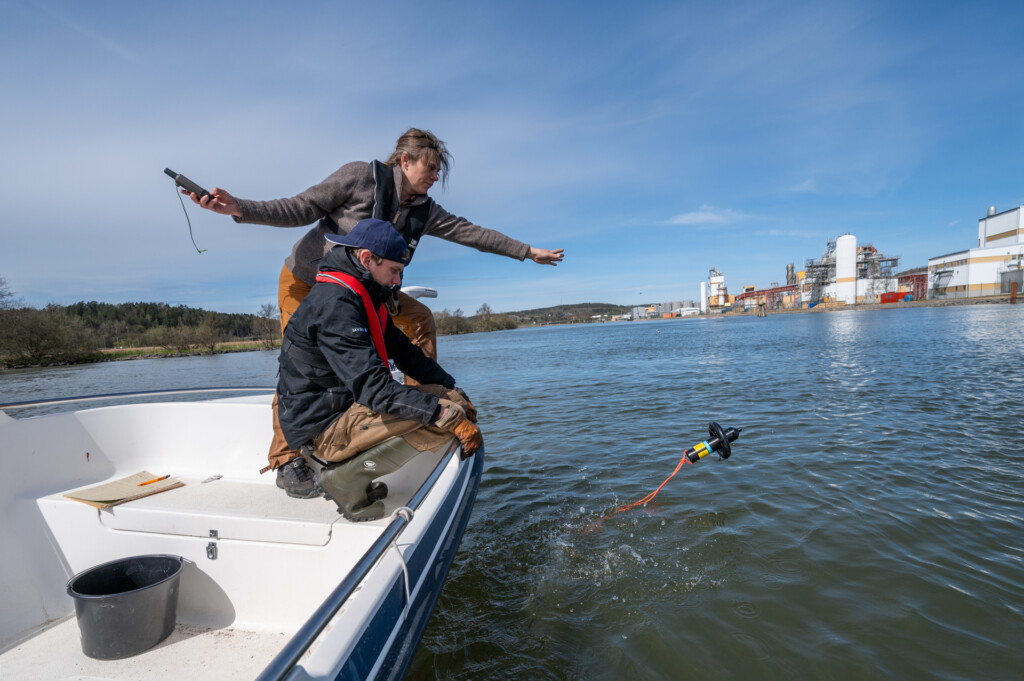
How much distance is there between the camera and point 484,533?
449cm

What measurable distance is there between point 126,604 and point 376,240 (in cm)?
209

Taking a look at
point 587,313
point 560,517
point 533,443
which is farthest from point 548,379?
point 587,313

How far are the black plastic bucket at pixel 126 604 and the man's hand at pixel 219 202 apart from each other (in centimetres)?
188

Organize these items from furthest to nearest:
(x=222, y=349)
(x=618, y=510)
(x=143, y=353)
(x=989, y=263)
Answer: (x=989, y=263), (x=222, y=349), (x=143, y=353), (x=618, y=510)

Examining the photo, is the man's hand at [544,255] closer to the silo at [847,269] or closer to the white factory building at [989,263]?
the white factory building at [989,263]

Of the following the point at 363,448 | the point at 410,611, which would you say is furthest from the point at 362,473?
the point at 410,611

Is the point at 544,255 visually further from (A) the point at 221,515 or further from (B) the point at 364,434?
(A) the point at 221,515

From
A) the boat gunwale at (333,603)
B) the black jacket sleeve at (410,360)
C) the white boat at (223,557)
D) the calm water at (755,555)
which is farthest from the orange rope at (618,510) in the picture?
the boat gunwale at (333,603)

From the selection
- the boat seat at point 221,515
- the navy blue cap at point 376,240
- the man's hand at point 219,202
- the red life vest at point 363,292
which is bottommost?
the boat seat at point 221,515

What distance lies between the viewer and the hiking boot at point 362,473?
262cm

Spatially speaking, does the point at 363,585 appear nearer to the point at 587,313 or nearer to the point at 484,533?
the point at 484,533

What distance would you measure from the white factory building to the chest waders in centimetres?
9272

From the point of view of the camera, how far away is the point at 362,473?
2.65 metres

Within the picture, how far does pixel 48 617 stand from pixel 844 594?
5.04 metres
